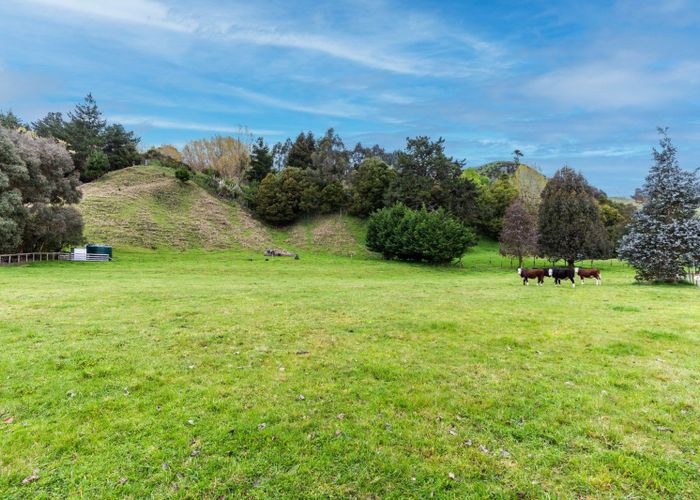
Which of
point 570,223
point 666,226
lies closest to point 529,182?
point 570,223

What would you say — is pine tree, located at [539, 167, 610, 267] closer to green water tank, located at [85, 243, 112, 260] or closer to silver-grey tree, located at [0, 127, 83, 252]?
green water tank, located at [85, 243, 112, 260]

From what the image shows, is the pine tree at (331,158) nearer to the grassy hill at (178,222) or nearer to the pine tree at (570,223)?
the grassy hill at (178,222)

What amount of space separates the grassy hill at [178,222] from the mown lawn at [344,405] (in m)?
31.9

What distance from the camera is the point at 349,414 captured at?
4785 mm

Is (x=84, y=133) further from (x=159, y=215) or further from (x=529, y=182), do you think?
(x=529, y=182)

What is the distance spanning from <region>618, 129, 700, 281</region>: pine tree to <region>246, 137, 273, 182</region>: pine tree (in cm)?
5063

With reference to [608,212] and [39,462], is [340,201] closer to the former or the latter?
[608,212]

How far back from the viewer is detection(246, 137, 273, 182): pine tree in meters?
59.8

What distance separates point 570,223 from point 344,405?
36.4m

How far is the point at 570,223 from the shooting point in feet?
113

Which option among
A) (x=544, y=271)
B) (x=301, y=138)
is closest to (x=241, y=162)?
(x=301, y=138)

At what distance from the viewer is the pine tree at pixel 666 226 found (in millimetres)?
19516

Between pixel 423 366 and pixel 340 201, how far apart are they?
47.7 m

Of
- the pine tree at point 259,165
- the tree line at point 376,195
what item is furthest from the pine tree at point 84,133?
the pine tree at point 259,165
